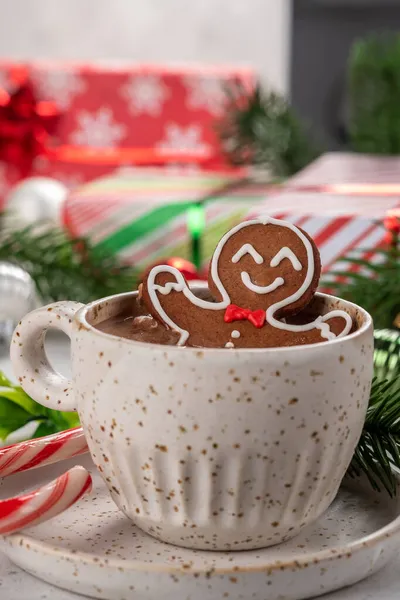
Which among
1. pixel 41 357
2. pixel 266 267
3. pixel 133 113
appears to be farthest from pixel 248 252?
pixel 133 113

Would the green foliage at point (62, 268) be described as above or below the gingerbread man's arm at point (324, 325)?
below

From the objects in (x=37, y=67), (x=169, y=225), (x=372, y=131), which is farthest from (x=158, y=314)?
(x=37, y=67)

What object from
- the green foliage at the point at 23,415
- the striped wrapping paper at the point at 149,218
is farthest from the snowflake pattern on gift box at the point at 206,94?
the green foliage at the point at 23,415

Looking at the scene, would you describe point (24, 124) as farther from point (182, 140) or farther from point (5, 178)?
point (182, 140)

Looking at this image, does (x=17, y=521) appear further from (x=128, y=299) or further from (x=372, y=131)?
(x=372, y=131)

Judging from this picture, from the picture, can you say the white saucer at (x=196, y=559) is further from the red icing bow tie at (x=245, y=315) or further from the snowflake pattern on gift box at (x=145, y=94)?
the snowflake pattern on gift box at (x=145, y=94)

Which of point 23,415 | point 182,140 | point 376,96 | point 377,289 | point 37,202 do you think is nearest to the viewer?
point 23,415
